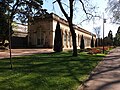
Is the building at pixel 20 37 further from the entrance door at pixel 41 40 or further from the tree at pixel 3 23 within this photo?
the tree at pixel 3 23

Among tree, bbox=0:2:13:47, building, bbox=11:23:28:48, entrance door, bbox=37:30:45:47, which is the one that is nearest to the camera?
tree, bbox=0:2:13:47

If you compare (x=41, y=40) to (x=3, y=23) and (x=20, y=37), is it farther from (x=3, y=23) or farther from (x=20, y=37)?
(x=3, y=23)

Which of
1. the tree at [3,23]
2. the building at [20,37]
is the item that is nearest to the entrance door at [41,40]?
the building at [20,37]

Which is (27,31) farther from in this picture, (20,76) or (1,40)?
(20,76)

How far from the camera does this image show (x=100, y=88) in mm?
11625

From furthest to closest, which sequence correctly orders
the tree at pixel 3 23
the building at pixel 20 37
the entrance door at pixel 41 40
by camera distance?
the building at pixel 20 37, the entrance door at pixel 41 40, the tree at pixel 3 23

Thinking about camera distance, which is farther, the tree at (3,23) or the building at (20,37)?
the building at (20,37)

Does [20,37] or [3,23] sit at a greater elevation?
[3,23]

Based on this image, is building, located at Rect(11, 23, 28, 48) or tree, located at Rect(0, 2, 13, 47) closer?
tree, located at Rect(0, 2, 13, 47)

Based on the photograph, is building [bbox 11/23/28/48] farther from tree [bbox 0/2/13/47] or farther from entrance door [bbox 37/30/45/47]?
tree [bbox 0/2/13/47]

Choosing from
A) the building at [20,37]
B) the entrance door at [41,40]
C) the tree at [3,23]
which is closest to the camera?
the tree at [3,23]

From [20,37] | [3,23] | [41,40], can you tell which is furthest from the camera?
[20,37]

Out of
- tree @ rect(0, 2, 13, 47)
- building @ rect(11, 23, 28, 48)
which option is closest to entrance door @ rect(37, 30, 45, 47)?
building @ rect(11, 23, 28, 48)

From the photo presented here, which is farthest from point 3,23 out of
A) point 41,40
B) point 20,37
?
point 20,37
